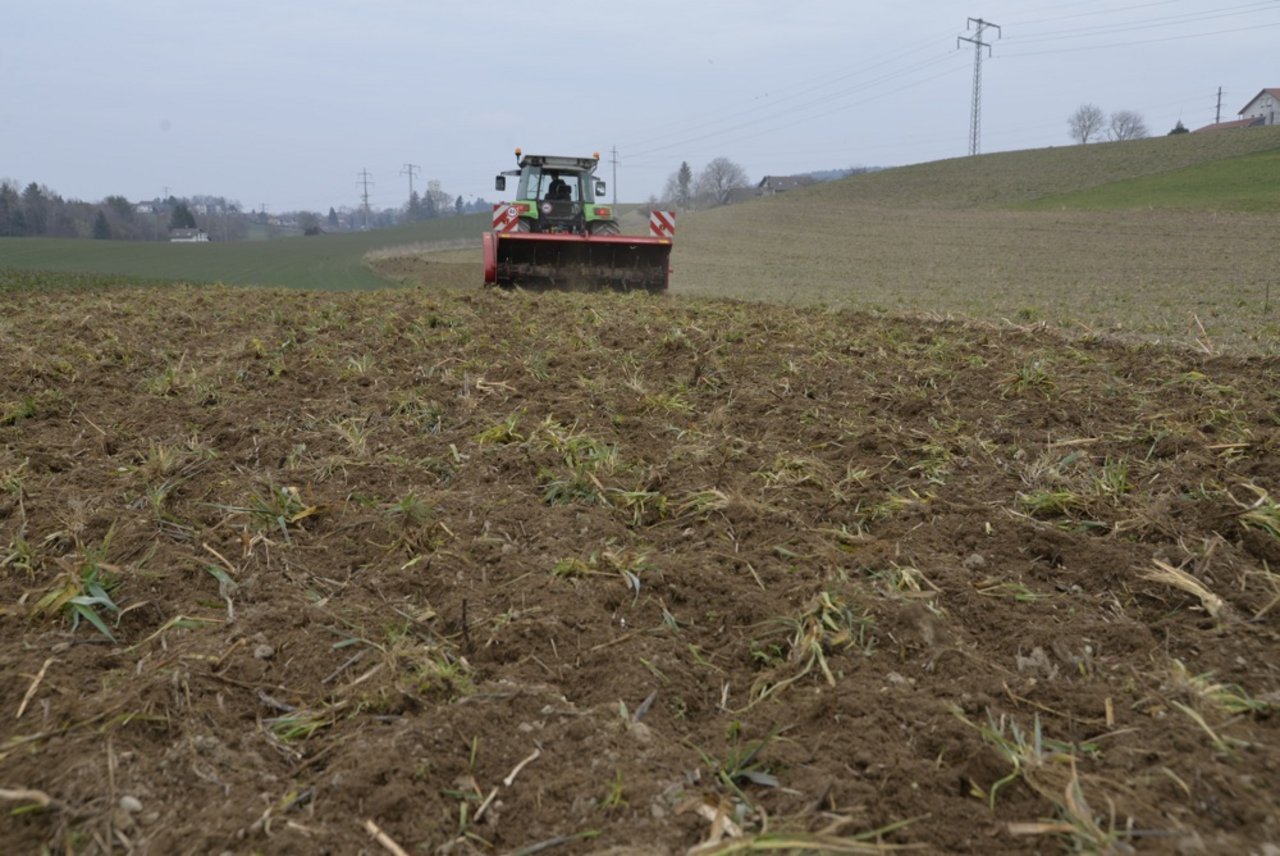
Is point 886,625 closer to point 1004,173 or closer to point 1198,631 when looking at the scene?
point 1198,631

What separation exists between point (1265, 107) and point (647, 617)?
111 m

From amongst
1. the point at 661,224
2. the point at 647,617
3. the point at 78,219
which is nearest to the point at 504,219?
the point at 661,224

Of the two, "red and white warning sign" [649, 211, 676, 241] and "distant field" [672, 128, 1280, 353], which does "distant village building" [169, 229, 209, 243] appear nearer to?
"distant field" [672, 128, 1280, 353]

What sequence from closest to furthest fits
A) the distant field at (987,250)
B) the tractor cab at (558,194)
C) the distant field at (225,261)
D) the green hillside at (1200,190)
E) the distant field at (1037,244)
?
1. the distant field at (1037,244)
2. the distant field at (987,250)
3. the tractor cab at (558,194)
4. the distant field at (225,261)
5. the green hillside at (1200,190)

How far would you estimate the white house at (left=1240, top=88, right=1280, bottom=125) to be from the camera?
84.9 metres

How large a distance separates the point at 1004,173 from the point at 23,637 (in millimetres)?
54928

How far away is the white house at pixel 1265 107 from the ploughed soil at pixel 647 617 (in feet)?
335

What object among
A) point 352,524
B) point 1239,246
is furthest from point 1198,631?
point 1239,246

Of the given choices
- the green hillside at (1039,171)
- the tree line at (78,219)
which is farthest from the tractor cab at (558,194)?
the tree line at (78,219)

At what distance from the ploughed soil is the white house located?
10212 cm

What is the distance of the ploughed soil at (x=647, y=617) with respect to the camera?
6.59 ft

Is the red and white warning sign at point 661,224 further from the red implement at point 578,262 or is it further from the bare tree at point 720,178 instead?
the bare tree at point 720,178

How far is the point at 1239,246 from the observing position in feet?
69.2

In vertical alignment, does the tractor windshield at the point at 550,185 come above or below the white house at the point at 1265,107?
below
